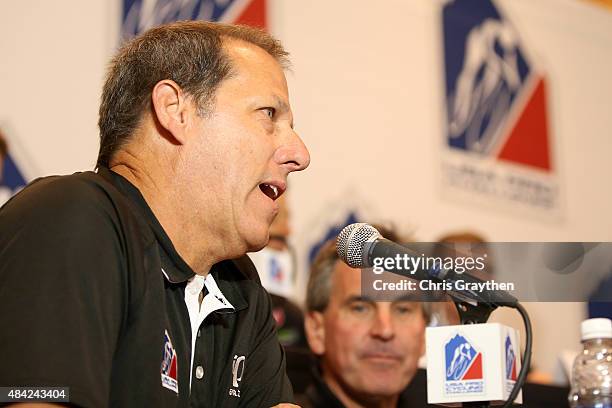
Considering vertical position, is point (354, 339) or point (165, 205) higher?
point (165, 205)

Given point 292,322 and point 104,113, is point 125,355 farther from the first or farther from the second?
point 292,322

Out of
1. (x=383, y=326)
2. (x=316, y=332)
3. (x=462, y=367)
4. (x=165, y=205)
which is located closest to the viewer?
(x=462, y=367)

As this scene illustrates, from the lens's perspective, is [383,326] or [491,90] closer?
[383,326]

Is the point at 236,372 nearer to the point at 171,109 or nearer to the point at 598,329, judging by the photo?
the point at 171,109

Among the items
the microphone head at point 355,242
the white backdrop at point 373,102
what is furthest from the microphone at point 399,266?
the white backdrop at point 373,102

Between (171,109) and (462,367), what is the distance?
692 millimetres

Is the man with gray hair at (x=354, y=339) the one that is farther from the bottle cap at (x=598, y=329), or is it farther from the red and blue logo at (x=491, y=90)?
the red and blue logo at (x=491, y=90)

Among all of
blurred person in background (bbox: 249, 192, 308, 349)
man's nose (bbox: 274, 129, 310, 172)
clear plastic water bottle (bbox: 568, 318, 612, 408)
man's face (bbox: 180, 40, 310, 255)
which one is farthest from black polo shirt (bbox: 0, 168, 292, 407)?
blurred person in background (bbox: 249, 192, 308, 349)

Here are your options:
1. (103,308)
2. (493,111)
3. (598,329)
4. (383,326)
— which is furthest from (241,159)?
(493,111)

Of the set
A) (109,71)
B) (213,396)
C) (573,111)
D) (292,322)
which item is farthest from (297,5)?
(213,396)

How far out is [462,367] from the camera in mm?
1604

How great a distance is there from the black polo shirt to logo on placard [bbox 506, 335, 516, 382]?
48 cm

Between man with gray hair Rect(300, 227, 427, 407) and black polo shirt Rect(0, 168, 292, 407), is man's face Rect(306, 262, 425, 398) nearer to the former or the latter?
man with gray hair Rect(300, 227, 427, 407)

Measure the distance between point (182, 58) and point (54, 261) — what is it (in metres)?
0.60
